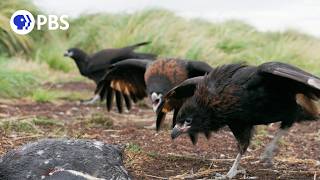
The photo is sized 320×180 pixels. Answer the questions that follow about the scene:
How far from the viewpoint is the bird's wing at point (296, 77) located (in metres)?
4.50

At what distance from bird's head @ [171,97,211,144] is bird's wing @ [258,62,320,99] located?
565 millimetres

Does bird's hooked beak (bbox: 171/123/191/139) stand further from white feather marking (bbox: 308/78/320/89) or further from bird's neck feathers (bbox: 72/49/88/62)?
bird's neck feathers (bbox: 72/49/88/62)

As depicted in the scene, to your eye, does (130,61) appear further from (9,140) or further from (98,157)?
(98,157)

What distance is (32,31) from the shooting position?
60.1 ft

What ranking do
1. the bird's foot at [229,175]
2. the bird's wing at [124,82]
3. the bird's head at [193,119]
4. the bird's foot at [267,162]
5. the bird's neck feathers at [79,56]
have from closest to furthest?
the bird's head at [193,119]
the bird's foot at [229,175]
the bird's foot at [267,162]
the bird's wing at [124,82]
the bird's neck feathers at [79,56]

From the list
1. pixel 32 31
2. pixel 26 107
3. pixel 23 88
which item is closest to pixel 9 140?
pixel 26 107

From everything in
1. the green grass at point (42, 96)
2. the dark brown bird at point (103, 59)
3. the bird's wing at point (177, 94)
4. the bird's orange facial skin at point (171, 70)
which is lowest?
the green grass at point (42, 96)

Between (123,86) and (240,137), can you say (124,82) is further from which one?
(240,137)

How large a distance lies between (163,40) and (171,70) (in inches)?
363

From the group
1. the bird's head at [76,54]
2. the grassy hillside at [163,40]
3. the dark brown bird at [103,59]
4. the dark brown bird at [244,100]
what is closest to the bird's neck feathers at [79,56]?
the bird's head at [76,54]

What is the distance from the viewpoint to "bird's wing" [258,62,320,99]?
450cm

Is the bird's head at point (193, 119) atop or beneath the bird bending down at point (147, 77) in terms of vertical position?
atop

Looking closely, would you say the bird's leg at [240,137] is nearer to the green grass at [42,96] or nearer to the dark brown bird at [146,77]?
the dark brown bird at [146,77]

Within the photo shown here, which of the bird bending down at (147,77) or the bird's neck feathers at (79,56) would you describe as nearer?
the bird bending down at (147,77)
